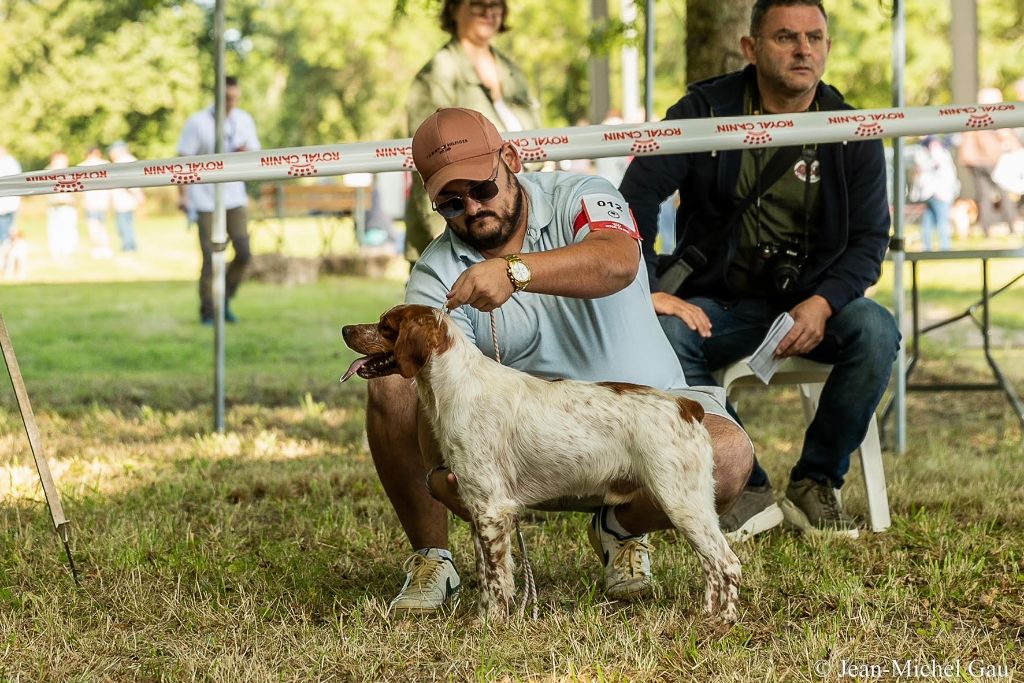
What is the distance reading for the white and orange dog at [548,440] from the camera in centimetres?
314

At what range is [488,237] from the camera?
3354mm

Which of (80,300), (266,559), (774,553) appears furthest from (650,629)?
(80,300)

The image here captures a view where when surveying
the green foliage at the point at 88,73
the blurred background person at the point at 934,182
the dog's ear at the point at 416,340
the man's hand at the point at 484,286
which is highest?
the green foliage at the point at 88,73

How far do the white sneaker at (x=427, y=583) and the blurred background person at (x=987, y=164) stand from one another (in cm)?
1440

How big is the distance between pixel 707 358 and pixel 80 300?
12.0 meters

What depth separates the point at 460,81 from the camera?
6.38m

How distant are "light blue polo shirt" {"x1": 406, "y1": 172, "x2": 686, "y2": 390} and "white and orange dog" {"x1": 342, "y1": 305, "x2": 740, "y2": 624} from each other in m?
0.29

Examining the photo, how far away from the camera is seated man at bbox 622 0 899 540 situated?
4363mm

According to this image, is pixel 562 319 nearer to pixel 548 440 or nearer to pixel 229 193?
pixel 548 440

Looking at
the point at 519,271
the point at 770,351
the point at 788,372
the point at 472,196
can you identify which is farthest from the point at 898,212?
the point at 519,271

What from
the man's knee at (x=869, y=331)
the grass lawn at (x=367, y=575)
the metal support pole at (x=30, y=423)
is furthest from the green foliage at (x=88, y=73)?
the man's knee at (x=869, y=331)

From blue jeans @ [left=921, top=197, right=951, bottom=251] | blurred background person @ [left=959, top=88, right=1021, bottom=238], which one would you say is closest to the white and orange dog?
blue jeans @ [left=921, top=197, right=951, bottom=251]

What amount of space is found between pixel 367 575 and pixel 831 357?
177 centimetres

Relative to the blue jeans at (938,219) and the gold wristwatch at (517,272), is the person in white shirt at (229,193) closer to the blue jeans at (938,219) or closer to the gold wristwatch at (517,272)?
the gold wristwatch at (517,272)
